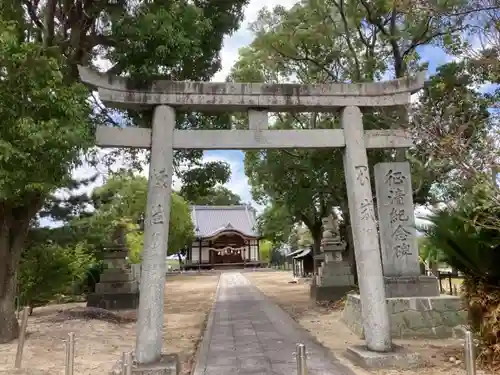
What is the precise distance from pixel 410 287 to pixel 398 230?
1.18m

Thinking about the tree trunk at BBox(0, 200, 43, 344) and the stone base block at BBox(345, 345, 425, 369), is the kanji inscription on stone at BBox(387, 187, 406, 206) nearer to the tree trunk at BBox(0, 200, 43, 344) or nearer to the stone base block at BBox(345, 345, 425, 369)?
the stone base block at BBox(345, 345, 425, 369)

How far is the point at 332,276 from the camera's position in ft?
53.4

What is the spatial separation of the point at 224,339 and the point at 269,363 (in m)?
2.44

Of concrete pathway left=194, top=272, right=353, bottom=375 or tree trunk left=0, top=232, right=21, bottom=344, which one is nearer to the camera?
Result: concrete pathway left=194, top=272, right=353, bottom=375

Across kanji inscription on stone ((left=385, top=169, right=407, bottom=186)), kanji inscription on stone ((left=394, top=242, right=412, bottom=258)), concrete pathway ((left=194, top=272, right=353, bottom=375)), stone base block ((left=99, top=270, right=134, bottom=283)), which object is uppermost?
kanji inscription on stone ((left=385, top=169, right=407, bottom=186))

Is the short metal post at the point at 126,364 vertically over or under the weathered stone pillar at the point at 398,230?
under

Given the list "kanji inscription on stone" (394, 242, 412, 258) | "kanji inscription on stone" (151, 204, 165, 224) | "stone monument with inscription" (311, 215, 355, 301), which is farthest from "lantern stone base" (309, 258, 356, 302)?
"kanji inscription on stone" (151, 204, 165, 224)

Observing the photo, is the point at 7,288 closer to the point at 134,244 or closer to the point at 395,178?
the point at 395,178

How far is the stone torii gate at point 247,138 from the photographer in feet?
22.1

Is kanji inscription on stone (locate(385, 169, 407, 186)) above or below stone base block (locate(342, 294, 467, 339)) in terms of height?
above

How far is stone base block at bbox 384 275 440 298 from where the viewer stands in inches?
361

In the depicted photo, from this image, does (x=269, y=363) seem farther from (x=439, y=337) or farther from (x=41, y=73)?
(x=41, y=73)

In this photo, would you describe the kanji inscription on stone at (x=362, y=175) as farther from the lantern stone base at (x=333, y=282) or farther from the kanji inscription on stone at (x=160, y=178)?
the lantern stone base at (x=333, y=282)

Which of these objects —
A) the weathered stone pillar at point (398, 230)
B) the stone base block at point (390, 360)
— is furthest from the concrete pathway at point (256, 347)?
the weathered stone pillar at point (398, 230)
